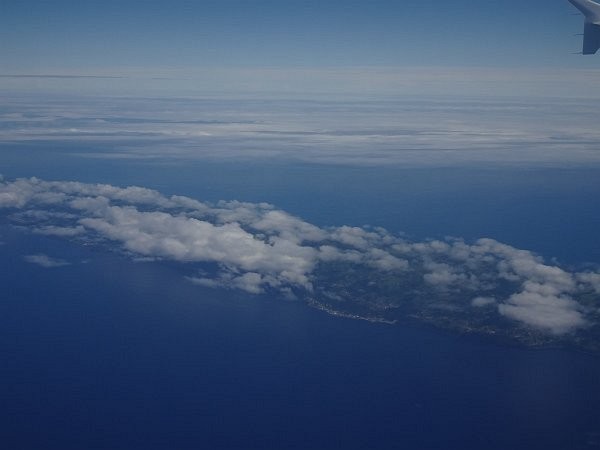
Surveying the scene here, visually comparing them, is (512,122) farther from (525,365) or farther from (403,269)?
(525,365)

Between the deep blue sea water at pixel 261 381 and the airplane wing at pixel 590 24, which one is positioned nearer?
the airplane wing at pixel 590 24

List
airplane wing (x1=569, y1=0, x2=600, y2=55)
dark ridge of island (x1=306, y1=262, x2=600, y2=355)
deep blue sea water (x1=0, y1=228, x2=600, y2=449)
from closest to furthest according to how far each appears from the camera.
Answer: airplane wing (x1=569, y1=0, x2=600, y2=55)
deep blue sea water (x1=0, y1=228, x2=600, y2=449)
dark ridge of island (x1=306, y1=262, x2=600, y2=355)

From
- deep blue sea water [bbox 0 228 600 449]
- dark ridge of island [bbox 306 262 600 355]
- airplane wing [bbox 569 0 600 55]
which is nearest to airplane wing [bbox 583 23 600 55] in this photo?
airplane wing [bbox 569 0 600 55]

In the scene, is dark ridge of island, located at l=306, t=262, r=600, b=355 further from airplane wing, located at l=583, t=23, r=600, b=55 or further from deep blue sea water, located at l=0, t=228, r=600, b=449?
airplane wing, located at l=583, t=23, r=600, b=55

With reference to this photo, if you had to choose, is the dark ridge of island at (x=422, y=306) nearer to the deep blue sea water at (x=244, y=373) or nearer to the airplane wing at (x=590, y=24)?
the deep blue sea water at (x=244, y=373)

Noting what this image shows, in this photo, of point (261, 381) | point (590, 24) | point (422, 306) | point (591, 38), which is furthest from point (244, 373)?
point (590, 24)

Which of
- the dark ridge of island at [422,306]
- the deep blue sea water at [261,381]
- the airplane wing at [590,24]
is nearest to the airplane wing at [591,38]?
the airplane wing at [590,24]
